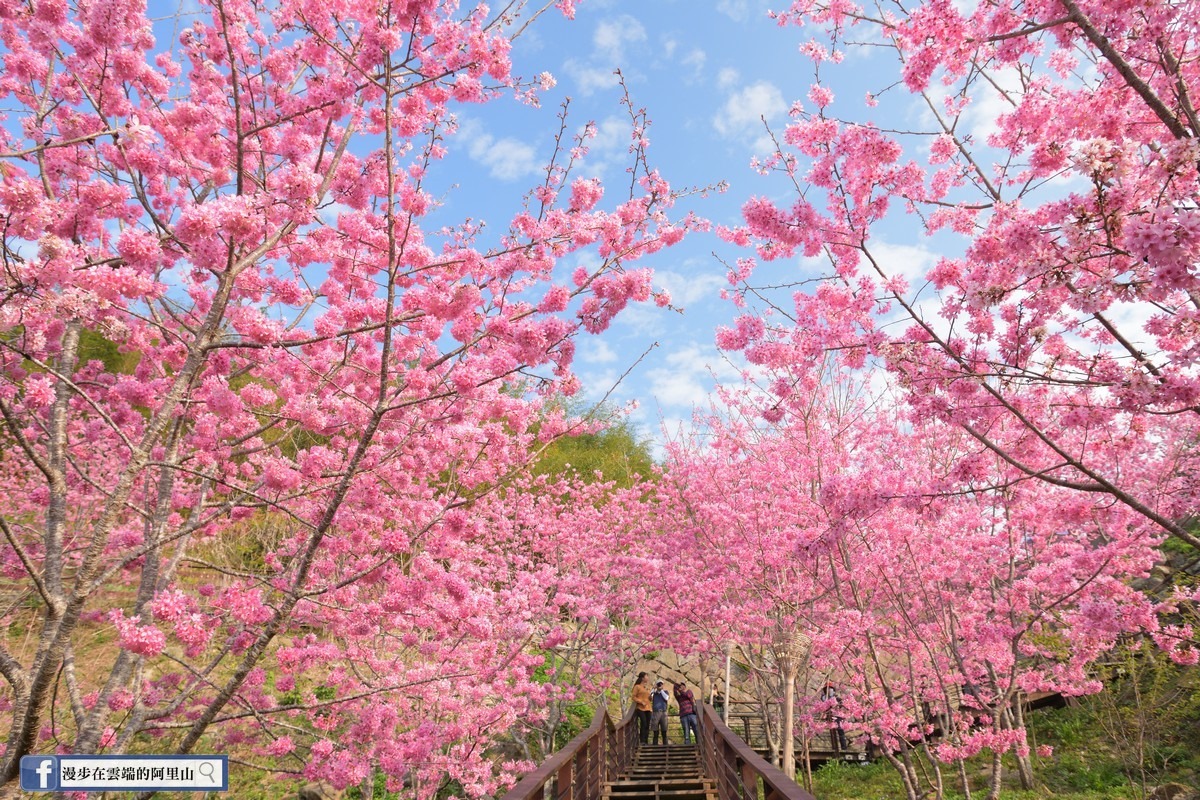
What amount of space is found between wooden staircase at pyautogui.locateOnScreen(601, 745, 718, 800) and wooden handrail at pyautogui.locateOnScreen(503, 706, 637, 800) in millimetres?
252

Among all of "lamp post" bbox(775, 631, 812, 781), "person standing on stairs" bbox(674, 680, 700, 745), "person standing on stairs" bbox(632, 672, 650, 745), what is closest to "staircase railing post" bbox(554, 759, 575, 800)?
"lamp post" bbox(775, 631, 812, 781)

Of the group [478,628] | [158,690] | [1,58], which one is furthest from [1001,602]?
[1,58]

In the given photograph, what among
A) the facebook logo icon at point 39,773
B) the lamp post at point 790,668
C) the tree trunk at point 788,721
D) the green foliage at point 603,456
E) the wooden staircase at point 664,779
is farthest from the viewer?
the green foliage at point 603,456

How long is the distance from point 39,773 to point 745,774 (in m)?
4.09

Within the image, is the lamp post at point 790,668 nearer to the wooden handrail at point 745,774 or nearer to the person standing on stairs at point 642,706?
the wooden handrail at point 745,774

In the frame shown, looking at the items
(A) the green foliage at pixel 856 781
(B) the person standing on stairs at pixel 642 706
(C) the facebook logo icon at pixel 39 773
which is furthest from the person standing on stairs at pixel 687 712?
(C) the facebook logo icon at pixel 39 773

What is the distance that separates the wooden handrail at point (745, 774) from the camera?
280cm

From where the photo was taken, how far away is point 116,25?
154 inches

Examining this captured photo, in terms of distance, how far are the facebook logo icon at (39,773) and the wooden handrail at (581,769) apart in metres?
2.55

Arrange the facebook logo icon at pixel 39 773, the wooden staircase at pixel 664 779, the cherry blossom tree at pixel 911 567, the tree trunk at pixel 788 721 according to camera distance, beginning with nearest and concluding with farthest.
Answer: the facebook logo icon at pixel 39 773 < the cherry blossom tree at pixel 911 567 < the wooden staircase at pixel 664 779 < the tree trunk at pixel 788 721

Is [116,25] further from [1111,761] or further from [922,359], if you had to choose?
[1111,761]

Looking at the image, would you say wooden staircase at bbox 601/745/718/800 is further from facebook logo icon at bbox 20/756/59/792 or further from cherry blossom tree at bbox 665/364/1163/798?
facebook logo icon at bbox 20/756/59/792

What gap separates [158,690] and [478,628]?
11.5 ft

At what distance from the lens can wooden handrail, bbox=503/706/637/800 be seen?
11.2 feet
